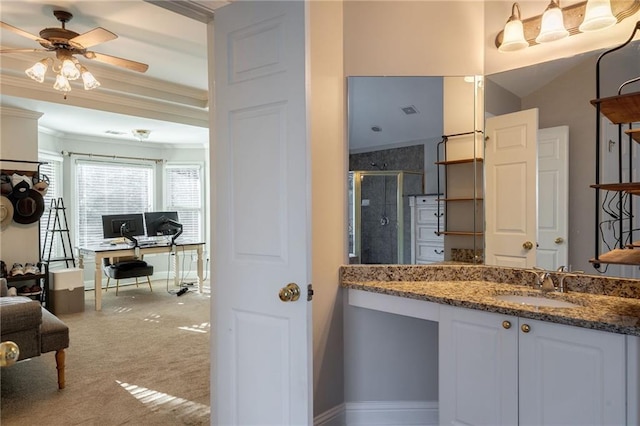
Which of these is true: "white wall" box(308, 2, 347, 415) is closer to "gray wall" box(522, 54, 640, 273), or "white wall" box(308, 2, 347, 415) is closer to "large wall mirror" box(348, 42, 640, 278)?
"large wall mirror" box(348, 42, 640, 278)

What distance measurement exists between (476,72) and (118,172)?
6.24 m

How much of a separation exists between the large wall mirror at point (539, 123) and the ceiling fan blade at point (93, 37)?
5.70 feet

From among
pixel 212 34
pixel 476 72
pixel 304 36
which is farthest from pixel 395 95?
pixel 212 34

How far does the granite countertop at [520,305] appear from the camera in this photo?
1.48 metres

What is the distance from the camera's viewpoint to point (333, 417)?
7.38 feet

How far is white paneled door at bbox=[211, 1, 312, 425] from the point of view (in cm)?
159

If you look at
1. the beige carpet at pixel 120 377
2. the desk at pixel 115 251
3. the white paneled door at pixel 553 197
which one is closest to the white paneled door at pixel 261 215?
the beige carpet at pixel 120 377

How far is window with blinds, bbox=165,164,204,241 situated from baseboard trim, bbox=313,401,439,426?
225 inches

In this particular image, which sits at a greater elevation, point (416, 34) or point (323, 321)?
point (416, 34)

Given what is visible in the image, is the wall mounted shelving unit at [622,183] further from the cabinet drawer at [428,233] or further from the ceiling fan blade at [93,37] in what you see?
the ceiling fan blade at [93,37]

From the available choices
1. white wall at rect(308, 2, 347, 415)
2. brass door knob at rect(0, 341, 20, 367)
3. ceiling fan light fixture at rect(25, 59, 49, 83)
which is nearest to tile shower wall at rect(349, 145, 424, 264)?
white wall at rect(308, 2, 347, 415)

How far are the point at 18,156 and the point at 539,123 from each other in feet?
17.8

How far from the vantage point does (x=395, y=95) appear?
7.62 feet

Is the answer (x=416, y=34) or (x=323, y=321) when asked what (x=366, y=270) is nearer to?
(x=323, y=321)
